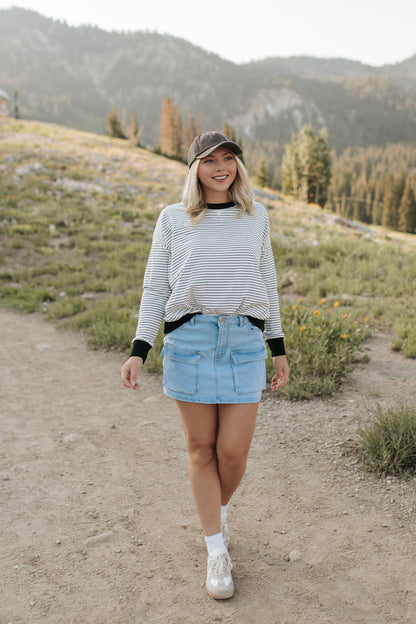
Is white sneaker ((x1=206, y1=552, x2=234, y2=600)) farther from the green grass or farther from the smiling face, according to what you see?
the smiling face

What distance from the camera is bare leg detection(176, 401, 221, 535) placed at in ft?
8.22

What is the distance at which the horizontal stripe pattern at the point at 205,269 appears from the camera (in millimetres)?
2457

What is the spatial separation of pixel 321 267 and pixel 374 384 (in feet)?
16.1

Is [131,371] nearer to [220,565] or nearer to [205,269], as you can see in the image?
[205,269]

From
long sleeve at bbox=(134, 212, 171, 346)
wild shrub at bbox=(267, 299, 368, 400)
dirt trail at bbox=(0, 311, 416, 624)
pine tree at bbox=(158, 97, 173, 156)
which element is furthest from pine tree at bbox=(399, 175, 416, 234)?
long sleeve at bbox=(134, 212, 171, 346)

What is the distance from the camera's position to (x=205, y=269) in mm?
2457

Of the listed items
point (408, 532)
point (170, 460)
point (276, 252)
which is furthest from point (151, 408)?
point (276, 252)

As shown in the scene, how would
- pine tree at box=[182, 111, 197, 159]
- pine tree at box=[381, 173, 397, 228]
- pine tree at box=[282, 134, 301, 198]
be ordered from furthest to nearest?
pine tree at box=[381, 173, 397, 228] → pine tree at box=[182, 111, 197, 159] → pine tree at box=[282, 134, 301, 198]

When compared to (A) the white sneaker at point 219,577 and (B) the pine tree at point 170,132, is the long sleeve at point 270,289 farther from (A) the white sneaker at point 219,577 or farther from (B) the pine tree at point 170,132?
(B) the pine tree at point 170,132

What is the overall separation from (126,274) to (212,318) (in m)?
7.52

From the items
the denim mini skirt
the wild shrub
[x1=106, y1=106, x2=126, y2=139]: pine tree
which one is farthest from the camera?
[x1=106, y1=106, x2=126, y2=139]: pine tree

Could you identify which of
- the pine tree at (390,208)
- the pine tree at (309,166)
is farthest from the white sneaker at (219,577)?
the pine tree at (390,208)

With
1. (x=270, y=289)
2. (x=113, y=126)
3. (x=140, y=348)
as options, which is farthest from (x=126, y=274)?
(x=113, y=126)

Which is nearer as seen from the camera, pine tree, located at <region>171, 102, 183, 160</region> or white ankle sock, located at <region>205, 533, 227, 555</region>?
white ankle sock, located at <region>205, 533, 227, 555</region>
